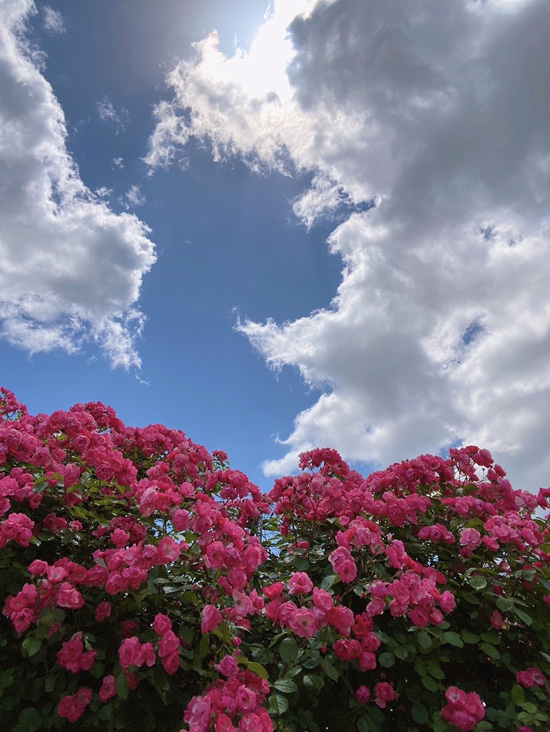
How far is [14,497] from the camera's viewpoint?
3381 millimetres

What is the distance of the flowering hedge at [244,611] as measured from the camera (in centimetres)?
268

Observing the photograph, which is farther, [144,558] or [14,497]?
[14,497]

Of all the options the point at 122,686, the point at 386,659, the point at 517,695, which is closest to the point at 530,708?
the point at 517,695

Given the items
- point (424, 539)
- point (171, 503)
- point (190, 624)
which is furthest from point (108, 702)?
point (424, 539)

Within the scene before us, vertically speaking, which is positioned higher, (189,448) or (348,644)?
(189,448)

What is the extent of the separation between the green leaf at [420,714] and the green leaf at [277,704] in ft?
3.26

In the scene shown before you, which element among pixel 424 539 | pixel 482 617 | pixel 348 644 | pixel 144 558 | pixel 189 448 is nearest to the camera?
pixel 144 558

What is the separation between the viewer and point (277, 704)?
2539mm

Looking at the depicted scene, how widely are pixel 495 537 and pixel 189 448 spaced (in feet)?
9.94

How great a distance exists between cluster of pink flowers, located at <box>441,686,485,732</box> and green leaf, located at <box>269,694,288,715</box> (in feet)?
3.48

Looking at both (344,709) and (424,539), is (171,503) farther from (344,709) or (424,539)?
(424,539)

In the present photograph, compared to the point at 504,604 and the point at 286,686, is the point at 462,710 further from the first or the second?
the point at 286,686

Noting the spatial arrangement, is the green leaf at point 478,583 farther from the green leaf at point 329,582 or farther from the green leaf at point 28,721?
the green leaf at point 28,721

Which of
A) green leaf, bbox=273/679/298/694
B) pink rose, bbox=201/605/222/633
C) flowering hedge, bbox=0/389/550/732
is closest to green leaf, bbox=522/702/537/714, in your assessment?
flowering hedge, bbox=0/389/550/732
